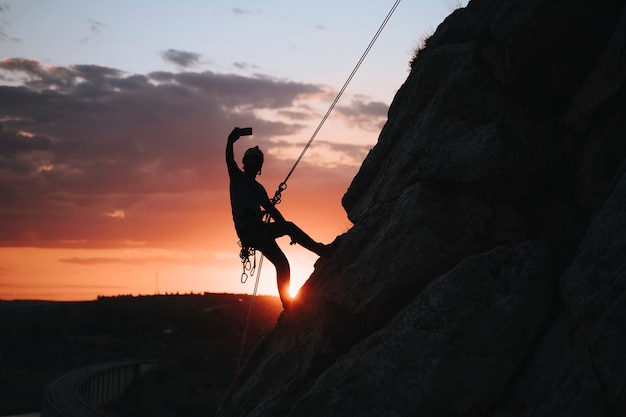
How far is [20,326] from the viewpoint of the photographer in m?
105

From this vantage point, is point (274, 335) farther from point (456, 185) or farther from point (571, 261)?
point (571, 261)

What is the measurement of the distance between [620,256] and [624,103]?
2.84m

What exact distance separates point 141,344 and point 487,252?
84.4m

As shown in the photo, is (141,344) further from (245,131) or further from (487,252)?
(487,252)

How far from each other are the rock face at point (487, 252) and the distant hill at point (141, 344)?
4069 centimetres

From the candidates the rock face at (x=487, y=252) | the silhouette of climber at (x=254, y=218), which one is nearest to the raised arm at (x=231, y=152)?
the silhouette of climber at (x=254, y=218)

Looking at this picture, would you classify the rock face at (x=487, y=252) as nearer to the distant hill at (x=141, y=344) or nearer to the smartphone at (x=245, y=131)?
the smartphone at (x=245, y=131)

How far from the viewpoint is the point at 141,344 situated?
89375 millimetres

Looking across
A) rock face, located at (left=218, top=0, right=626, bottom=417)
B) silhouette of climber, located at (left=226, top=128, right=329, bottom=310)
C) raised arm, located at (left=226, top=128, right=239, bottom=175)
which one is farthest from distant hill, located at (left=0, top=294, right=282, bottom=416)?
rock face, located at (left=218, top=0, right=626, bottom=417)

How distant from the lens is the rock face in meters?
9.27

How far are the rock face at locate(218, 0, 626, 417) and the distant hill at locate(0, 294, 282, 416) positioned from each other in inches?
1602

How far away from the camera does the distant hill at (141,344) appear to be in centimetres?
6162

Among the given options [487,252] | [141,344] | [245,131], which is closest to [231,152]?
[245,131]

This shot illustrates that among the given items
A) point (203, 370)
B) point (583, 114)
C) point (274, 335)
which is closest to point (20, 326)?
point (203, 370)
